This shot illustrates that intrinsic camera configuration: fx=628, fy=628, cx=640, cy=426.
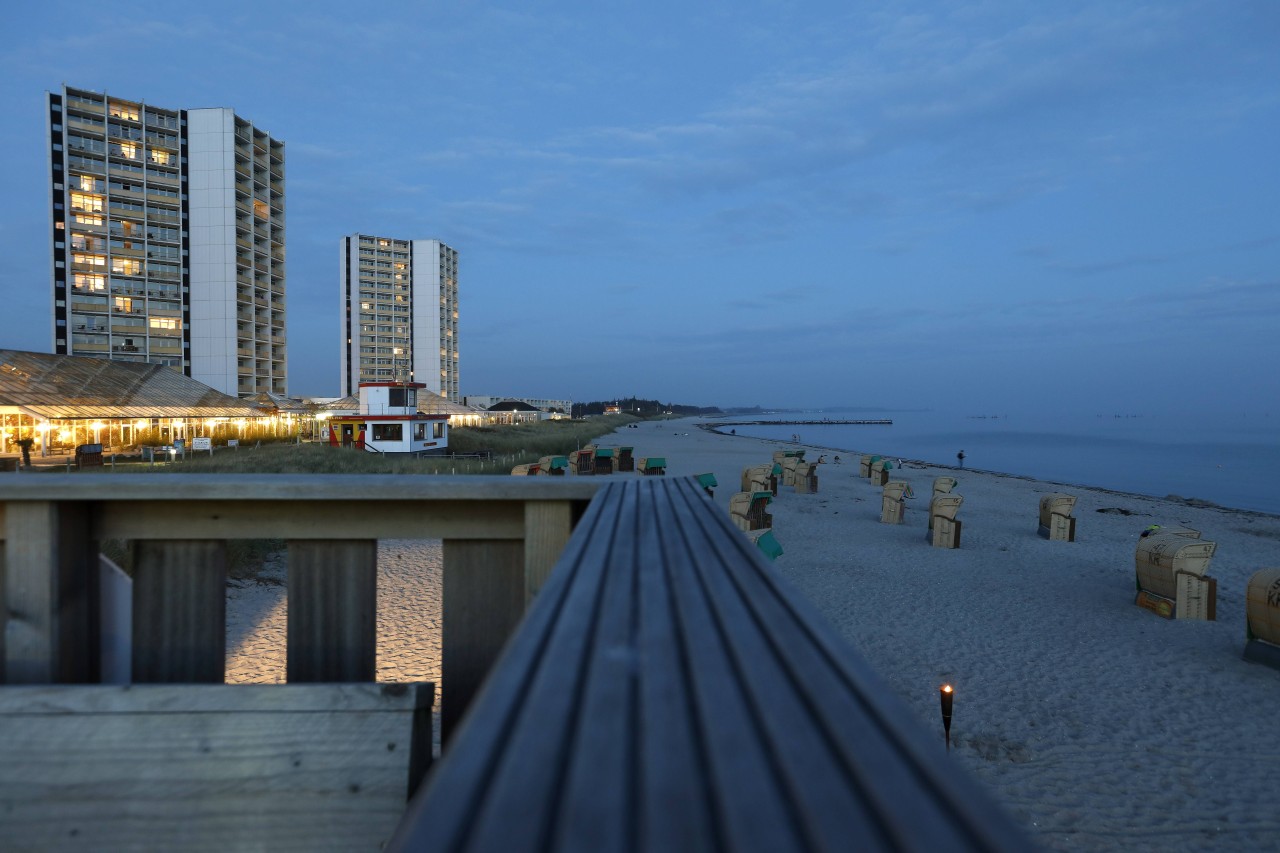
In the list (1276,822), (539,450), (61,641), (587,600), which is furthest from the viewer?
(539,450)

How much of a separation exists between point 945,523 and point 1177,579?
5.56 meters

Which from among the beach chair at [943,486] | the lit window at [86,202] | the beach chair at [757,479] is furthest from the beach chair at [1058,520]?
the lit window at [86,202]

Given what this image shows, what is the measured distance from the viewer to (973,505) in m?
25.2

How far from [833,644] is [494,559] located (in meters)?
1.21

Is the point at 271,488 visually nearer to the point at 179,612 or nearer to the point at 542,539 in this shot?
the point at 179,612

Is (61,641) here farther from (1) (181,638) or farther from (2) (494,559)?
(2) (494,559)

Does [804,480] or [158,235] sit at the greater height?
[158,235]

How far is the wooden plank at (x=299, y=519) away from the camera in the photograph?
1950 millimetres

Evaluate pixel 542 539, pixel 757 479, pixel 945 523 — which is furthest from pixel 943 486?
pixel 542 539

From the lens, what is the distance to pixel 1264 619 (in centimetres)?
866

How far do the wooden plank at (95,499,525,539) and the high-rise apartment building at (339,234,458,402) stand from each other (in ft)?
335

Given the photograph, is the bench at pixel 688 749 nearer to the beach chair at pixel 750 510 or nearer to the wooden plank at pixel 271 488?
the wooden plank at pixel 271 488

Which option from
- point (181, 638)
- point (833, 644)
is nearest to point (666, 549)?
point (833, 644)

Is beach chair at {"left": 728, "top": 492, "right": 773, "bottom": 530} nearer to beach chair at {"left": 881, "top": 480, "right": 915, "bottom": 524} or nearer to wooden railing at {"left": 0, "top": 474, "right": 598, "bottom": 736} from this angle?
beach chair at {"left": 881, "top": 480, "right": 915, "bottom": 524}
